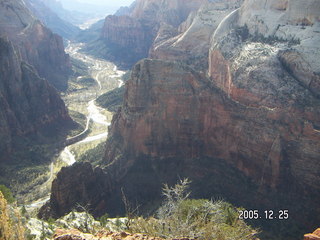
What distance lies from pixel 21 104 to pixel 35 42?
60748mm

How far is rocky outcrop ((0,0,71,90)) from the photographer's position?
12138cm

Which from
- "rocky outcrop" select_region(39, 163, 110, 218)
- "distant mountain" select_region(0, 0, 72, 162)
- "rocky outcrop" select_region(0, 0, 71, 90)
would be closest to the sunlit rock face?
"rocky outcrop" select_region(39, 163, 110, 218)

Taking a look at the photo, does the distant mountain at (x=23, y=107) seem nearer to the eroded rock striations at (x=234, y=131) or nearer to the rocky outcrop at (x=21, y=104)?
the rocky outcrop at (x=21, y=104)

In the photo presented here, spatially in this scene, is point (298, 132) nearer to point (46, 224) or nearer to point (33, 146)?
point (46, 224)

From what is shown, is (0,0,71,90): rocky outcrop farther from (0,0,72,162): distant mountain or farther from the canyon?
the canyon

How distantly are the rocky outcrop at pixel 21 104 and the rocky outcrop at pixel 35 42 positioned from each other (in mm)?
35727

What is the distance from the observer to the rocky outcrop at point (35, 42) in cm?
12138

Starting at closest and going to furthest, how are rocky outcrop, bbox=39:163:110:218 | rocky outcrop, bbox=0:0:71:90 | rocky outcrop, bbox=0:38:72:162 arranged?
rocky outcrop, bbox=39:163:110:218 < rocky outcrop, bbox=0:38:72:162 < rocky outcrop, bbox=0:0:71:90

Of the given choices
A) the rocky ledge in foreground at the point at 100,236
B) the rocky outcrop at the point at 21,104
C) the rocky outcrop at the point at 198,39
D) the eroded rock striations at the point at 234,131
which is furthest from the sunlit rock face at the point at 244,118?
the rocky outcrop at the point at 198,39

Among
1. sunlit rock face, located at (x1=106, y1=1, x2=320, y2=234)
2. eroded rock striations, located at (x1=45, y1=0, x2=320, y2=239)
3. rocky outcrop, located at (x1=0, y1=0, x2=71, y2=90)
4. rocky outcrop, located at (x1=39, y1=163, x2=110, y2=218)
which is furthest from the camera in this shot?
rocky outcrop, located at (x1=0, y1=0, x2=71, y2=90)

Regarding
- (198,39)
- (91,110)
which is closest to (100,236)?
(198,39)

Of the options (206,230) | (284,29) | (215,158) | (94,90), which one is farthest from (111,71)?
(206,230)

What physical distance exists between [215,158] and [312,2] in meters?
35.4

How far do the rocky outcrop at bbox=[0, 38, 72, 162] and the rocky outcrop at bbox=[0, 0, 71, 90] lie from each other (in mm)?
35727
